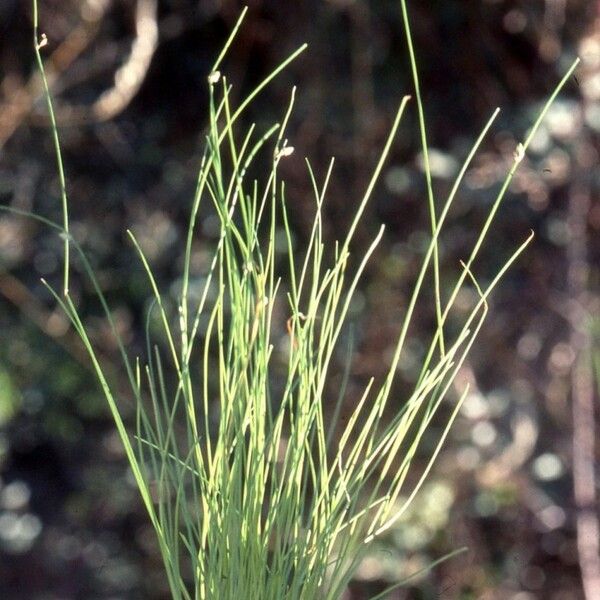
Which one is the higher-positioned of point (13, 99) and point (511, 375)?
point (13, 99)

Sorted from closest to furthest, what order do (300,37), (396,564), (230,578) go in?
(230,578) < (300,37) < (396,564)

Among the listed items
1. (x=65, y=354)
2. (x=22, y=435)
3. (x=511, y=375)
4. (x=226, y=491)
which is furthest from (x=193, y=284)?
(x=226, y=491)

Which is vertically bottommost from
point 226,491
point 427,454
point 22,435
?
point 427,454

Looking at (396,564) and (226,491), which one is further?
(396,564)

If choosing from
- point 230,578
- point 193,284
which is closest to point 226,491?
point 230,578

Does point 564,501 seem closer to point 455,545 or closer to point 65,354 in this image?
point 455,545

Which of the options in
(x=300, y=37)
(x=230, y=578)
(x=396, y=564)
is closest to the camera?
(x=230, y=578)
